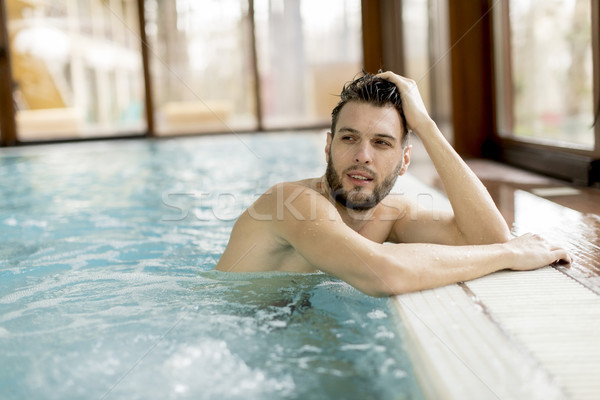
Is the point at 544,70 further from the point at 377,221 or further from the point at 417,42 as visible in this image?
the point at 377,221

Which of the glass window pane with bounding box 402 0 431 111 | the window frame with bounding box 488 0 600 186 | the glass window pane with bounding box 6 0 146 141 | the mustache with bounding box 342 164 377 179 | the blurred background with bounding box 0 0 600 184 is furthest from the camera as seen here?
the glass window pane with bounding box 6 0 146 141

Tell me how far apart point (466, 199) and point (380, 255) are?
573 mm

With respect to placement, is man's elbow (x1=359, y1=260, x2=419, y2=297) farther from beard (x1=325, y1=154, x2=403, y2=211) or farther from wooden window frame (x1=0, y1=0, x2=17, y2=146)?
wooden window frame (x1=0, y1=0, x2=17, y2=146)

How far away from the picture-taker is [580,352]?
129 cm

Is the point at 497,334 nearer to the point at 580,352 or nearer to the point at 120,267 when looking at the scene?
the point at 580,352

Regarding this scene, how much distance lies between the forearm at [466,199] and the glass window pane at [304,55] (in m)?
7.83

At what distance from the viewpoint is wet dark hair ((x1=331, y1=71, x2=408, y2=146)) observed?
200 centimetres

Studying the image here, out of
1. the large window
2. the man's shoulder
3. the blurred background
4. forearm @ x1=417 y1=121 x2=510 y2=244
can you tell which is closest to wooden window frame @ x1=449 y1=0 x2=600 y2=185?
the blurred background

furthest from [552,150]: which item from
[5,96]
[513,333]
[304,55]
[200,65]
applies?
[5,96]

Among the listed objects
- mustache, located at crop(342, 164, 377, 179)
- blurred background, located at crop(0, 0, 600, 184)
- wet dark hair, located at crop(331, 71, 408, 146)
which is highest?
blurred background, located at crop(0, 0, 600, 184)

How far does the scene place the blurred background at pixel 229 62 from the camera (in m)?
7.42

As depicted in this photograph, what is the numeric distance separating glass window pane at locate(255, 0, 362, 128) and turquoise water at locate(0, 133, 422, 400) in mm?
6575

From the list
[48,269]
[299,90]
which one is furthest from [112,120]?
[48,269]

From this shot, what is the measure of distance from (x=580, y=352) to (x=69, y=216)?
125 inches
